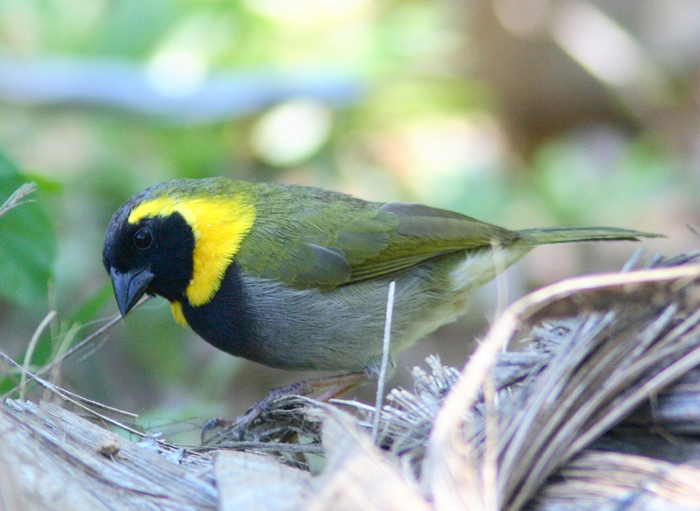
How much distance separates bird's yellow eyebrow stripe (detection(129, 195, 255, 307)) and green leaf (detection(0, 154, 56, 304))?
0.48m

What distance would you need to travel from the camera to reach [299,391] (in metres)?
3.36

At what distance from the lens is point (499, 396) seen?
224 centimetres

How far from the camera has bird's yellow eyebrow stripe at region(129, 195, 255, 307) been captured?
348cm

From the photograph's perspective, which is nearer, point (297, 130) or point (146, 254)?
point (146, 254)

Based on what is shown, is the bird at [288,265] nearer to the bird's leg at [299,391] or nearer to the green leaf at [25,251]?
the bird's leg at [299,391]

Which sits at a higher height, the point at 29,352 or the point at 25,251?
the point at 25,251

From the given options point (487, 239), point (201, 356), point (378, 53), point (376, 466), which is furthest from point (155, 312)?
point (376, 466)

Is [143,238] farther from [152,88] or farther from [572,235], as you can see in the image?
[152,88]

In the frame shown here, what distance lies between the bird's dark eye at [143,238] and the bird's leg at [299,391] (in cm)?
84

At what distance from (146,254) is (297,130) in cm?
408

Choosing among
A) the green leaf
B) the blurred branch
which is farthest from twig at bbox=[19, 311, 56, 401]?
the blurred branch

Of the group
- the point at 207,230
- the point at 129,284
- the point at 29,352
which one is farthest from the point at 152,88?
the point at 29,352

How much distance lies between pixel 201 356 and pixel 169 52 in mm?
2890

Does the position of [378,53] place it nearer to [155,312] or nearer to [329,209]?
[155,312]
